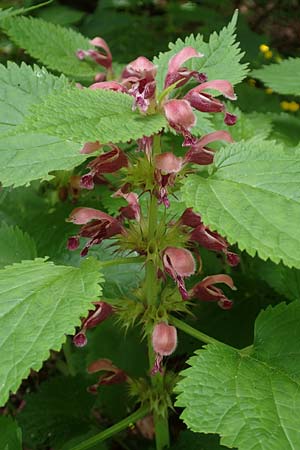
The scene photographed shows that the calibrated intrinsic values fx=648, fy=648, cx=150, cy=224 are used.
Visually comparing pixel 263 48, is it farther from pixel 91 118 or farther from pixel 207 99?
pixel 91 118

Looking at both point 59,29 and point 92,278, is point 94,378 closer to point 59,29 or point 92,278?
point 92,278

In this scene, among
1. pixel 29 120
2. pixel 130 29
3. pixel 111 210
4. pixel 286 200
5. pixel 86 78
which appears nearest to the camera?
pixel 29 120

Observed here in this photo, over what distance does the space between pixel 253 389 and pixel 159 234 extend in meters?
0.38

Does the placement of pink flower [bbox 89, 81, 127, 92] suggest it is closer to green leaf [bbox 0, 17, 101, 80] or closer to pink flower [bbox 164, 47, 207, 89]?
pink flower [bbox 164, 47, 207, 89]

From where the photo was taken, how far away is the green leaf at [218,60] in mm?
1601

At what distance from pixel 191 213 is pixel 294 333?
34 cm

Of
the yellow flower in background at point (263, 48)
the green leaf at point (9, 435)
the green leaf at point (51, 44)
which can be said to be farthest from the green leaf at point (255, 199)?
the yellow flower in background at point (263, 48)

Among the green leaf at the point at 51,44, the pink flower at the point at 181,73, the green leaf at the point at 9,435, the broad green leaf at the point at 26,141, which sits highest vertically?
the pink flower at the point at 181,73

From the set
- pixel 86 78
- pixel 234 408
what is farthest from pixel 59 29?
pixel 234 408

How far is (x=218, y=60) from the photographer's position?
5.42 ft

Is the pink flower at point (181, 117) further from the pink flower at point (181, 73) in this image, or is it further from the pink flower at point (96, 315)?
the pink flower at point (96, 315)

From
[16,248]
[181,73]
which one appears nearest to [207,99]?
[181,73]

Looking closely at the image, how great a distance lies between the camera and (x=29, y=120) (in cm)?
109

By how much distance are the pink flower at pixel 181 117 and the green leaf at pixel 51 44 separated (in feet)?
3.85
